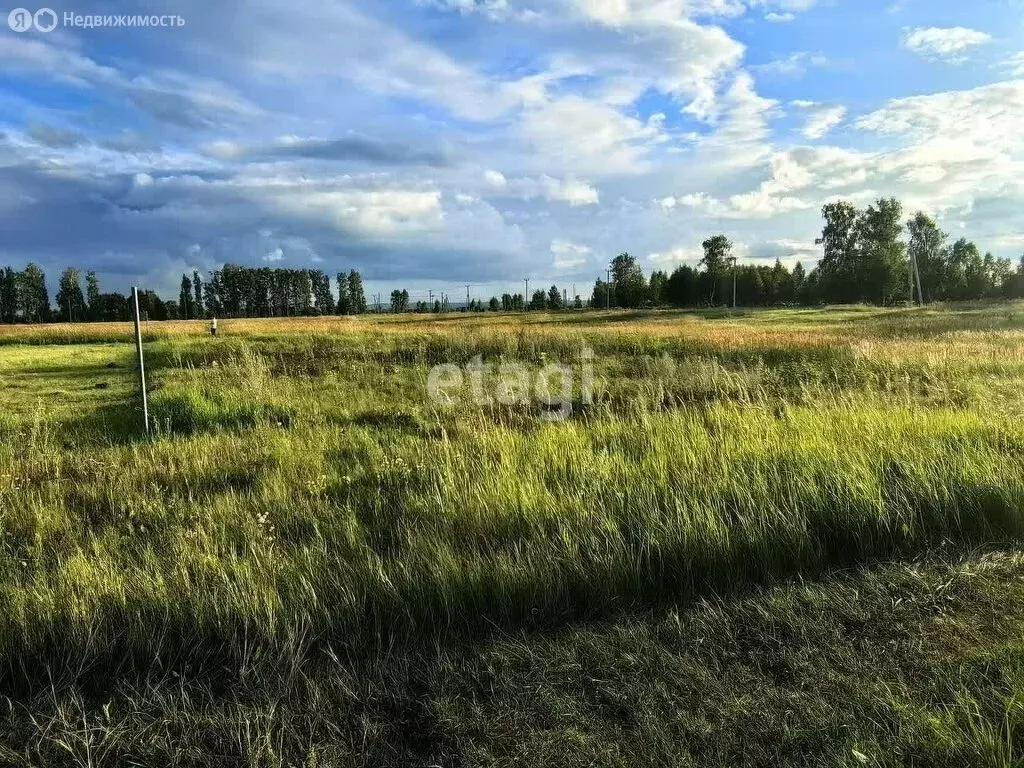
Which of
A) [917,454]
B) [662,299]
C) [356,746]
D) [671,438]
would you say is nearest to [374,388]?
[671,438]

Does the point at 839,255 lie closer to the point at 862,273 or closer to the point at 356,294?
the point at 862,273

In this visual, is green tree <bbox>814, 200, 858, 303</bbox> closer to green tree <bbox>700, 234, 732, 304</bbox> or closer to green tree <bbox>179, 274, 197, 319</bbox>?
green tree <bbox>700, 234, 732, 304</bbox>

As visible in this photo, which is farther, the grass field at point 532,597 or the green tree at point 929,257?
the green tree at point 929,257

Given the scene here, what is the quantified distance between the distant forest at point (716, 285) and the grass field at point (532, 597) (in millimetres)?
59435

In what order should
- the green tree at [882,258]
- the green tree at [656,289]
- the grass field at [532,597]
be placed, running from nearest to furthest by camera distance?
the grass field at [532,597] → the green tree at [882,258] → the green tree at [656,289]

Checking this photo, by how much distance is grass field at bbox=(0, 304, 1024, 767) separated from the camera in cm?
231

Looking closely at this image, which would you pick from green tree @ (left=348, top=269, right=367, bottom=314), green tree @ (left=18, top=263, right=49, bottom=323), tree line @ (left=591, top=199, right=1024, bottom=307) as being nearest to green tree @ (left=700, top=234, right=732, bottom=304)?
tree line @ (left=591, top=199, right=1024, bottom=307)

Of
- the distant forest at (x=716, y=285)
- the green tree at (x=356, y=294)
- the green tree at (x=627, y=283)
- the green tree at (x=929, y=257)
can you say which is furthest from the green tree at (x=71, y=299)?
the green tree at (x=929, y=257)

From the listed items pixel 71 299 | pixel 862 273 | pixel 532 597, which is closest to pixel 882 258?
pixel 862 273

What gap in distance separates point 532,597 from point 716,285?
93569 millimetres

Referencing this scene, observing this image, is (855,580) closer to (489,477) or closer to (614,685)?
(614,685)

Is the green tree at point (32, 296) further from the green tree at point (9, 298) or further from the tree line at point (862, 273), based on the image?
the tree line at point (862, 273)

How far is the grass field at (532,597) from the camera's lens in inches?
91.0

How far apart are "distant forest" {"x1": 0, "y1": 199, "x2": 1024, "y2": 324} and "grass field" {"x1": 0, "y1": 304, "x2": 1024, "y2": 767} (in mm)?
59435
